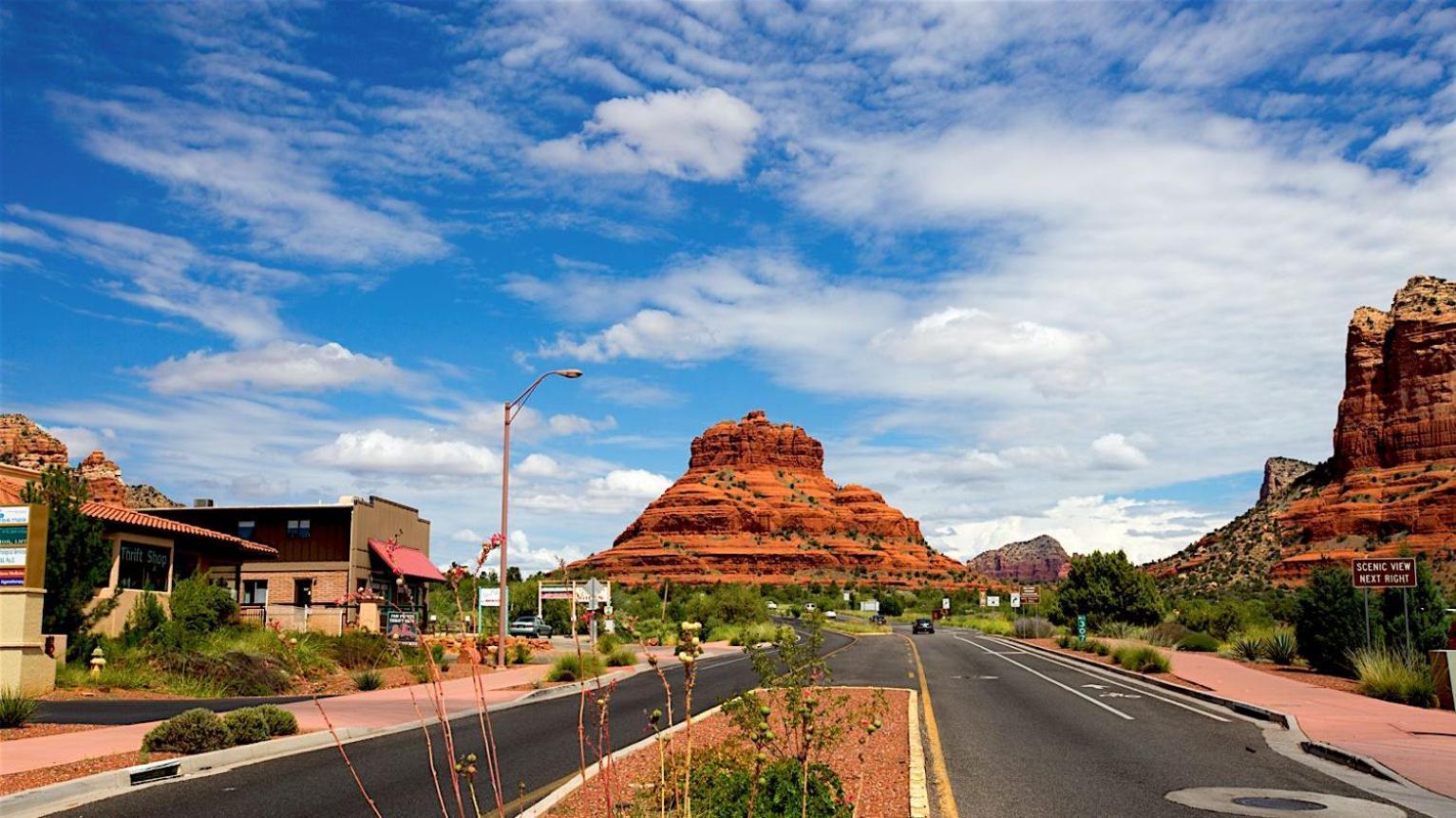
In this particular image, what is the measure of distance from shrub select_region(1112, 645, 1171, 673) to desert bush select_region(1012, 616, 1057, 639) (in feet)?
79.7

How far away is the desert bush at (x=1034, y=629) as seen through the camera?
54.8m

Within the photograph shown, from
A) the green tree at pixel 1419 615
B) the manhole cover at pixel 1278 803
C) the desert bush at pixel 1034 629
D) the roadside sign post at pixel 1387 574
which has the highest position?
the roadside sign post at pixel 1387 574

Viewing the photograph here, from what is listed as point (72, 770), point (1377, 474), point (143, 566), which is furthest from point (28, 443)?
point (1377, 474)

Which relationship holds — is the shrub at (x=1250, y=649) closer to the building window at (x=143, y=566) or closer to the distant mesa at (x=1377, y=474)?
the building window at (x=143, y=566)

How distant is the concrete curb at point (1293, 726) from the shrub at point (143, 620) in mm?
23809

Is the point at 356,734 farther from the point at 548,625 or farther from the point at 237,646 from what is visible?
the point at 548,625

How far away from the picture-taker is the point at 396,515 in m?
56.6

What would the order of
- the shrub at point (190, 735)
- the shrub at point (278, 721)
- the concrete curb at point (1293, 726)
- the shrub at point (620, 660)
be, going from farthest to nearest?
the shrub at point (620, 660) < the shrub at point (278, 721) < the shrub at point (190, 735) < the concrete curb at point (1293, 726)

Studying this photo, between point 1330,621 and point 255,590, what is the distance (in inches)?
1758

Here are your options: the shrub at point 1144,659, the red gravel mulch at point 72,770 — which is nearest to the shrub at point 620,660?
the shrub at point 1144,659

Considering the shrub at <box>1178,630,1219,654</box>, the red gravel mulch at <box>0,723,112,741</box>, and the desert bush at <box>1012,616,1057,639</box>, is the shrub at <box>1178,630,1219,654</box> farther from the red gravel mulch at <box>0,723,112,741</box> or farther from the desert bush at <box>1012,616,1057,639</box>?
the red gravel mulch at <box>0,723,112,741</box>

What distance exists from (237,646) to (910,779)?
20.5 meters

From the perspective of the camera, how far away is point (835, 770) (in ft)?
35.7

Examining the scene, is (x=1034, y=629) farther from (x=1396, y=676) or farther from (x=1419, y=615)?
(x=1396, y=676)
